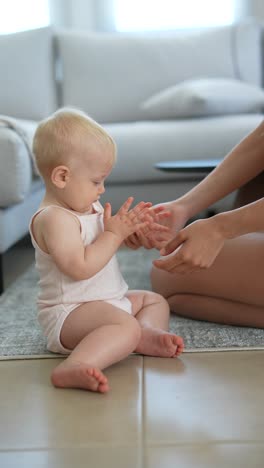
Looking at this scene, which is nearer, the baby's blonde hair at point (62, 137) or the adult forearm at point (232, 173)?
the baby's blonde hair at point (62, 137)

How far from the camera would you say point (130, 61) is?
11.5 feet

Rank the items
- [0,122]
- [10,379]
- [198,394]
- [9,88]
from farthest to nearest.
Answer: [9,88], [0,122], [10,379], [198,394]

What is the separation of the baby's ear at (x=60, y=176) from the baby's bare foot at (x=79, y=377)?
342mm

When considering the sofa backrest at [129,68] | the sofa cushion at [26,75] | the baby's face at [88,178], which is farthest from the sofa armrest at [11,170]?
the sofa backrest at [129,68]

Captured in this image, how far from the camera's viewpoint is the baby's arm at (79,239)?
1.22 meters

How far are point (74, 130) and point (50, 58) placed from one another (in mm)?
2458

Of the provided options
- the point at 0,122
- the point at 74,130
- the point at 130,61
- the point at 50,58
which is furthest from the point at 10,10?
the point at 74,130

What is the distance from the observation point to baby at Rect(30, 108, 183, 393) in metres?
1.23

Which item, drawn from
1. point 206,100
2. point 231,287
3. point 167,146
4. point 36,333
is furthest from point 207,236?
point 206,100

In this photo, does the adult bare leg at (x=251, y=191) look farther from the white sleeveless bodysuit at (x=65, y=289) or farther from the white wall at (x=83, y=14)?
the white wall at (x=83, y=14)

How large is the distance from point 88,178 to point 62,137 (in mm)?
93

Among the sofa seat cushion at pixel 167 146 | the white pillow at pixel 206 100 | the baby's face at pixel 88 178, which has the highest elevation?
the baby's face at pixel 88 178

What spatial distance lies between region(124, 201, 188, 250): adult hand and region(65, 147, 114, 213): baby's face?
122 millimetres

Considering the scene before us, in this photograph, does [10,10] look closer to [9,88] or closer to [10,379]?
[9,88]
